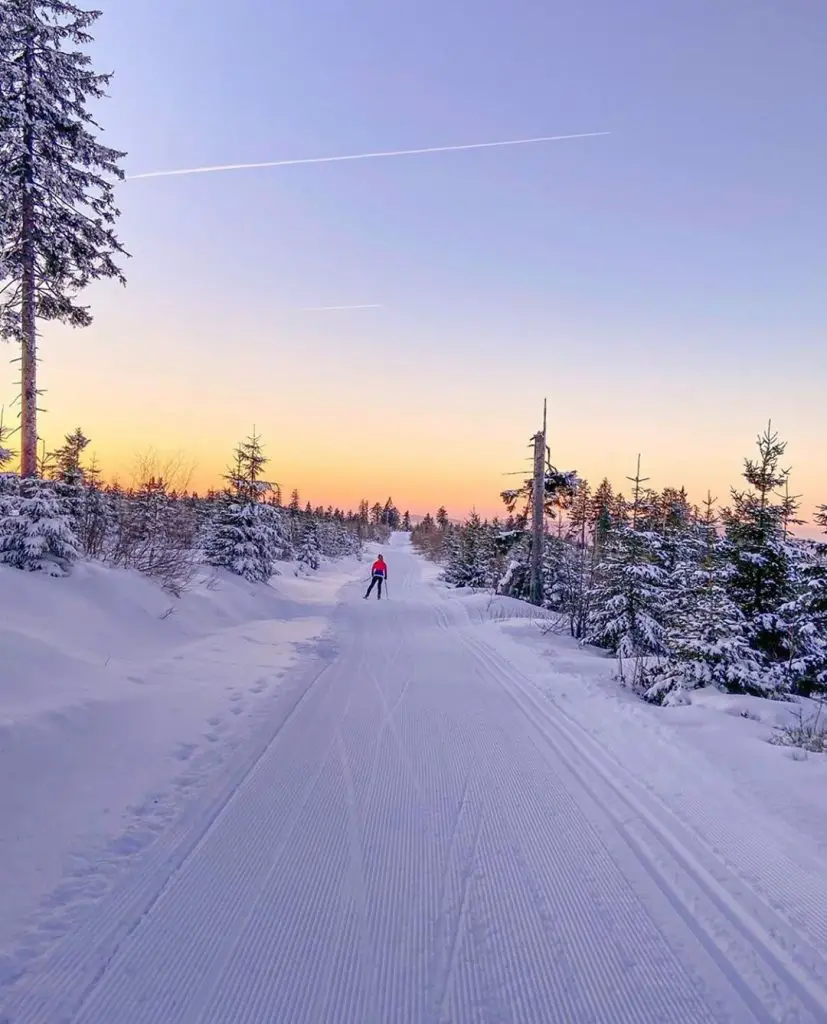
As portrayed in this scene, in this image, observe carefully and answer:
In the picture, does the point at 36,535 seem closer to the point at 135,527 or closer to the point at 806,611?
the point at 135,527

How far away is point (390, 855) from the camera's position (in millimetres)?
3623

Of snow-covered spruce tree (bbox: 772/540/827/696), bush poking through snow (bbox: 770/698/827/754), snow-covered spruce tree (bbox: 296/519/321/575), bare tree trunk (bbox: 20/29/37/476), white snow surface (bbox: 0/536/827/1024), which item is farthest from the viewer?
snow-covered spruce tree (bbox: 296/519/321/575)

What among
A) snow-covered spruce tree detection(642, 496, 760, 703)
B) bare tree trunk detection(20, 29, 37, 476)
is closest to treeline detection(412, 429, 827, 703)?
snow-covered spruce tree detection(642, 496, 760, 703)

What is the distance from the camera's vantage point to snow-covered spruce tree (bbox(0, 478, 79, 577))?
29.7 ft

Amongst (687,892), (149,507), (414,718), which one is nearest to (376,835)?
(687,892)

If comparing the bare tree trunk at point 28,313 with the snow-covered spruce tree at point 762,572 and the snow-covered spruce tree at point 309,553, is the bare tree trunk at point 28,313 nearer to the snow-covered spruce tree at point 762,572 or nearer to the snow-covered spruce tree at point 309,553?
the snow-covered spruce tree at point 762,572

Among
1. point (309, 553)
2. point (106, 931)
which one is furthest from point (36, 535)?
point (309, 553)

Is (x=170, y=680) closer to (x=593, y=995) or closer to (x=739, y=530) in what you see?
(x=593, y=995)

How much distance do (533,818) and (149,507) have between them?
798 inches

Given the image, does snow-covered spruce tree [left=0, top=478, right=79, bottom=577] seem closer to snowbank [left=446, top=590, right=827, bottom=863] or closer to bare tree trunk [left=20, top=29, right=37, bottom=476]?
bare tree trunk [left=20, top=29, right=37, bottom=476]

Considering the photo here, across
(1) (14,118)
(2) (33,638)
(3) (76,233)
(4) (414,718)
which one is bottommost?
(4) (414,718)

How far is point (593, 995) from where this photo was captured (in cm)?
253

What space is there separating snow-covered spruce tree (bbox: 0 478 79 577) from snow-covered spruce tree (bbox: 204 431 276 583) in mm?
9794

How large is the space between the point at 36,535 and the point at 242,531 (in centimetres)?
1065
